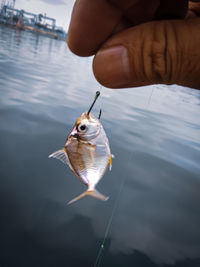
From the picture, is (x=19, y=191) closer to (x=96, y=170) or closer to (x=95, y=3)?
(x=96, y=170)

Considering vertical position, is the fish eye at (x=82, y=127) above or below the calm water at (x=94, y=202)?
above

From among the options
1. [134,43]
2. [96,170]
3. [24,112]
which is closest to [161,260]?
[96,170]

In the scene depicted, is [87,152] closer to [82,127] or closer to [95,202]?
[82,127]

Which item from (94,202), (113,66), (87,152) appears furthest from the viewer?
(94,202)

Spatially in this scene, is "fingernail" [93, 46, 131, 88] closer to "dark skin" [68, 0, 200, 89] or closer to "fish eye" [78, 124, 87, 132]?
"dark skin" [68, 0, 200, 89]

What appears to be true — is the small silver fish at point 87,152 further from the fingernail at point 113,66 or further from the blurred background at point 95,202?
the blurred background at point 95,202

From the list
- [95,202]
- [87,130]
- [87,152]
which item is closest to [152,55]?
[87,130]

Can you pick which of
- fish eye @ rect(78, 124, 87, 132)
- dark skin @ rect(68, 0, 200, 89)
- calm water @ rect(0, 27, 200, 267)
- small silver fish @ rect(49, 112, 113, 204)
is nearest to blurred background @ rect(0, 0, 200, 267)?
calm water @ rect(0, 27, 200, 267)

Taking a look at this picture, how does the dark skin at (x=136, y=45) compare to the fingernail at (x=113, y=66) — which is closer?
the dark skin at (x=136, y=45)

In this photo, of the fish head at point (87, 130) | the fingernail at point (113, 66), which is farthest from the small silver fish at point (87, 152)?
the fingernail at point (113, 66)
